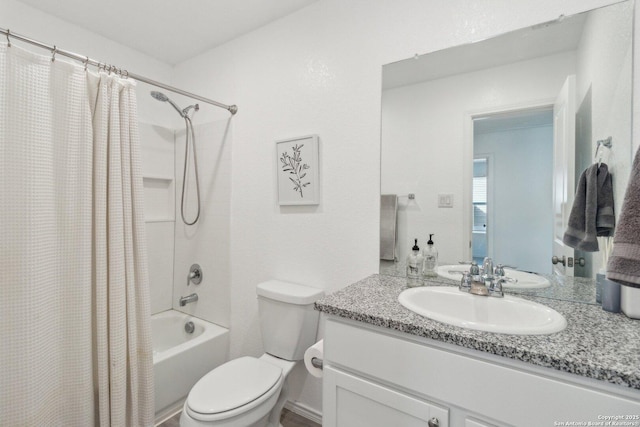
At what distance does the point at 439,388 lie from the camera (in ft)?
2.86

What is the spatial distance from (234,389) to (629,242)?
1485 mm

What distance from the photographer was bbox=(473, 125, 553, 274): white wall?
1.23 meters

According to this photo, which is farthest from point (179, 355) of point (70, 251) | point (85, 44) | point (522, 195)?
point (85, 44)

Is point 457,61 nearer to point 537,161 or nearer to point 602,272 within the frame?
point 537,161

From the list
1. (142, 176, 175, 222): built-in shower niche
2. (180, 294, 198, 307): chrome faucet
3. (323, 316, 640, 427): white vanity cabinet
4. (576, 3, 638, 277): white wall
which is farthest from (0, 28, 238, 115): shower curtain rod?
(576, 3, 638, 277): white wall

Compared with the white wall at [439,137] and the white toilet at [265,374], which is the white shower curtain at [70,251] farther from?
the white wall at [439,137]

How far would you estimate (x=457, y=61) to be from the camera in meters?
1.37

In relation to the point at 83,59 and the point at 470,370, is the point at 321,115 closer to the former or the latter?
the point at 83,59

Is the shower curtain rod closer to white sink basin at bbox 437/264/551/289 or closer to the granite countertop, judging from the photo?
the granite countertop

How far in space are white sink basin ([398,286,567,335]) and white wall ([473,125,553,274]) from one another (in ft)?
0.73

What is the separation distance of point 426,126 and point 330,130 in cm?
51

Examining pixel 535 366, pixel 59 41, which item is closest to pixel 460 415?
pixel 535 366

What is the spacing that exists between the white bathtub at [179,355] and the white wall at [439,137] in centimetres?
145

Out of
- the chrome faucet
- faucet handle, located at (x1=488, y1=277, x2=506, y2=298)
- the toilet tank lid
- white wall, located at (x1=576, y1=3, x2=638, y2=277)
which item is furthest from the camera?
the chrome faucet
